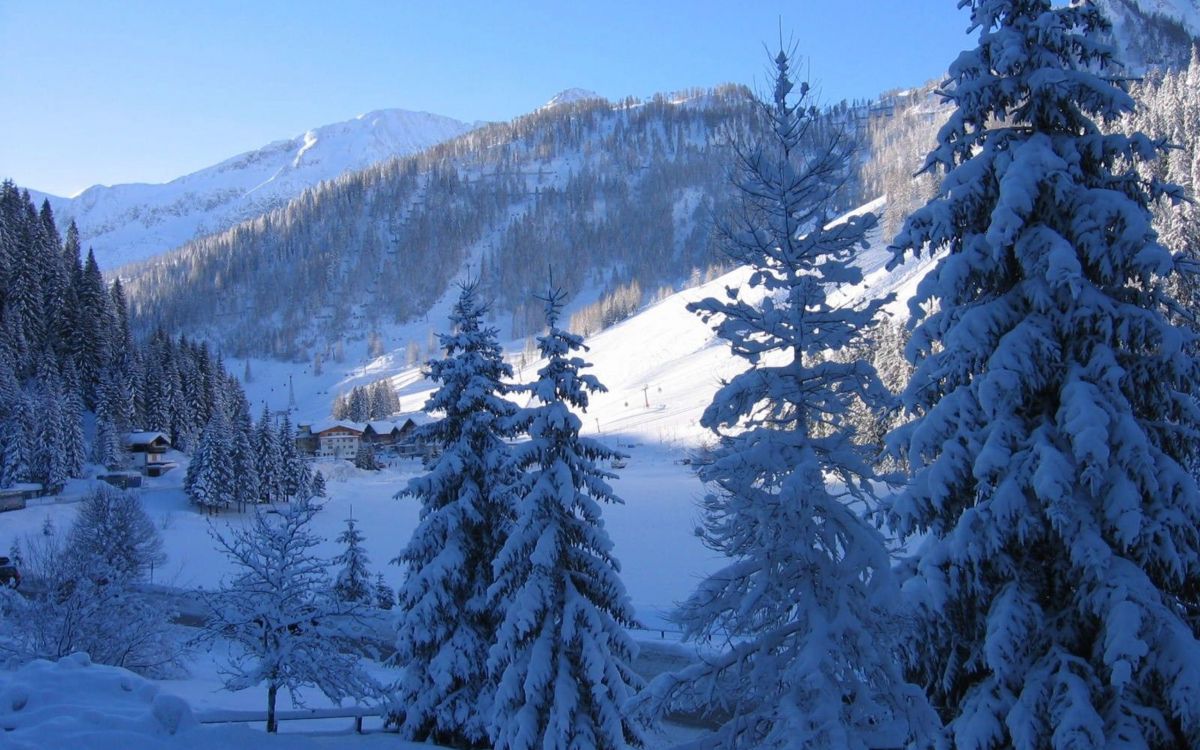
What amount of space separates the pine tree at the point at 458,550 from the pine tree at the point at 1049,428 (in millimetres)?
9330

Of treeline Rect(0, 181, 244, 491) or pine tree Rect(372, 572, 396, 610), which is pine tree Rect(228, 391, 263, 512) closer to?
treeline Rect(0, 181, 244, 491)

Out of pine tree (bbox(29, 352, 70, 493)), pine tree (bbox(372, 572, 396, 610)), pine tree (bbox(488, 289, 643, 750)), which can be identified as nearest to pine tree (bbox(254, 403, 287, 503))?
pine tree (bbox(29, 352, 70, 493))

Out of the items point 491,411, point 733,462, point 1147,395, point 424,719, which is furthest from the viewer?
point 491,411

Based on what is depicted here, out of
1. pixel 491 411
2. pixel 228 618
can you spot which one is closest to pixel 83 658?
pixel 228 618

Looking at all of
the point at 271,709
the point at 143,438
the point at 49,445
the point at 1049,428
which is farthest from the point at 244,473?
the point at 1049,428

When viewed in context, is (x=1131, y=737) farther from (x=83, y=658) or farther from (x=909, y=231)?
(x=83, y=658)

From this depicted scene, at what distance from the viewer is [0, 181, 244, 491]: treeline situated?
62.6 m

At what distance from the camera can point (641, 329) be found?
175 m

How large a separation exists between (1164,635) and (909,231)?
4.90 meters

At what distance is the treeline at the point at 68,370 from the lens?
205 ft

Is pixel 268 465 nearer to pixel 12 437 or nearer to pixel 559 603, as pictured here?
pixel 12 437

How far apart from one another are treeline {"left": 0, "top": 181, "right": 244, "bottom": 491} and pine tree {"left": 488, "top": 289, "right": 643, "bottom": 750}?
6500cm

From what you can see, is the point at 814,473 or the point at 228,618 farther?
the point at 228,618

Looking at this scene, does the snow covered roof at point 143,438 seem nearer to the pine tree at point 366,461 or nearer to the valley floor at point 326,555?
the valley floor at point 326,555
